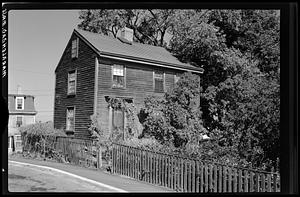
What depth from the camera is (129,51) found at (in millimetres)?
11422

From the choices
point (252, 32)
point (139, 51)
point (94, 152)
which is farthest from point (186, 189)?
point (252, 32)

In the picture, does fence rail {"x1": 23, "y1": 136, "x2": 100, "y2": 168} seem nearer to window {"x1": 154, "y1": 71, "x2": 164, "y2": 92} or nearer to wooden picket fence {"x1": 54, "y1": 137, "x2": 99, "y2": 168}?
wooden picket fence {"x1": 54, "y1": 137, "x2": 99, "y2": 168}

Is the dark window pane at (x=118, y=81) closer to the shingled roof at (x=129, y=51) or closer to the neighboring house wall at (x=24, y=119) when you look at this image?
the shingled roof at (x=129, y=51)

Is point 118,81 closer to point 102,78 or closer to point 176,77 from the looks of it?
point 102,78

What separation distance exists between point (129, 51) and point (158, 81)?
1538 mm

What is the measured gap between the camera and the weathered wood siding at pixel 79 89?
10.4 metres

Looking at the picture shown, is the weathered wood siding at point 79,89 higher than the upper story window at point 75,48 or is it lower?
lower

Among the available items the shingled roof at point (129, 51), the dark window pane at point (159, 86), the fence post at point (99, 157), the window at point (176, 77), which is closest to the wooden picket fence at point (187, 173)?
the fence post at point (99, 157)

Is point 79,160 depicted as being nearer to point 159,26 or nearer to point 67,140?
point 67,140

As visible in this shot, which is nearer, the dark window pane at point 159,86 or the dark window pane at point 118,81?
the dark window pane at point 118,81

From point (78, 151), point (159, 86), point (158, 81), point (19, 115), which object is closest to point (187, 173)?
point (78, 151)

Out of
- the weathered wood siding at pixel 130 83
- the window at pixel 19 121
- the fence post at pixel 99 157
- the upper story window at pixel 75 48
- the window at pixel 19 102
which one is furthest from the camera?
the upper story window at pixel 75 48

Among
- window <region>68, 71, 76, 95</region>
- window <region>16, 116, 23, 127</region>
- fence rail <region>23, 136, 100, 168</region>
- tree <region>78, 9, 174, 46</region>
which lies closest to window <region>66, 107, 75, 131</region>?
window <region>68, 71, 76, 95</region>

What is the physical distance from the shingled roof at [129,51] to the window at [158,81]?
0.35 meters
